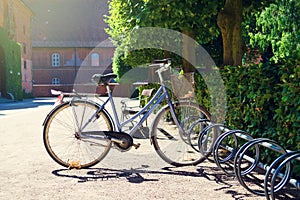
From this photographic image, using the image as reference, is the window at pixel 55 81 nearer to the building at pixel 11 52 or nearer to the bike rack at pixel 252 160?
the building at pixel 11 52

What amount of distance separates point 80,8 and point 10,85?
30338 millimetres

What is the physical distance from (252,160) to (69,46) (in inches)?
2054

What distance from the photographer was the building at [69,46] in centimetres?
5341

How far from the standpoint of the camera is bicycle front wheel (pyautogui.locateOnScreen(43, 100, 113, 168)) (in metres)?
4.94

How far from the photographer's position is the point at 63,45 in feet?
177

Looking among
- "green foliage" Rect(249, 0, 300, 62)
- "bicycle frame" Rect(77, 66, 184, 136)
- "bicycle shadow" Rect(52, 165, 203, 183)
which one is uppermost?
"green foliage" Rect(249, 0, 300, 62)

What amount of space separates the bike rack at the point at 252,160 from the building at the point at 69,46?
45078 mm

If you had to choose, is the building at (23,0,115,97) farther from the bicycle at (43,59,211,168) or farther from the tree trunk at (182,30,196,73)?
the bicycle at (43,59,211,168)

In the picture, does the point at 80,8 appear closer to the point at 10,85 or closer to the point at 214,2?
the point at 10,85

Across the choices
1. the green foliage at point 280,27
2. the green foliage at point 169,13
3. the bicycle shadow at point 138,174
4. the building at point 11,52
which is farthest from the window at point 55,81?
the bicycle shadow at point 138,174

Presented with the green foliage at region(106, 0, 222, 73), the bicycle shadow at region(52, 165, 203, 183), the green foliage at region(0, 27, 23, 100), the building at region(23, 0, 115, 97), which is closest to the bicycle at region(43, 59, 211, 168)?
the bicycle shadow at region(52, 165, 203, 183)

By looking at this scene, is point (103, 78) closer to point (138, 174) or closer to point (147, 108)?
point (147, 108)

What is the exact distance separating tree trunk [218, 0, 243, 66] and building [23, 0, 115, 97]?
42421 mm

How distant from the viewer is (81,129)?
4.97 metres
